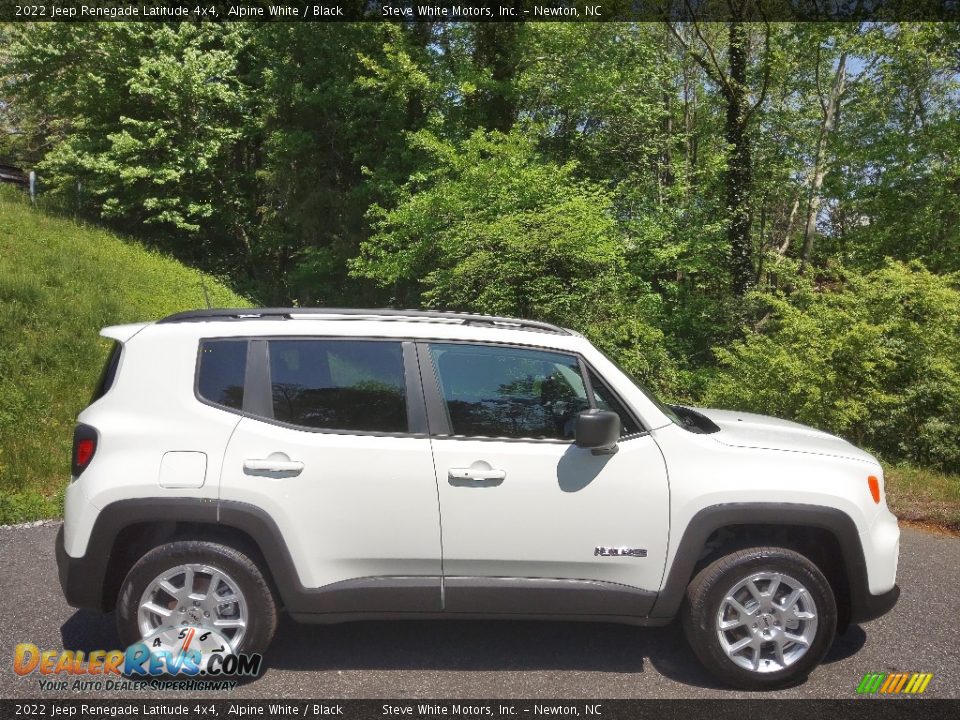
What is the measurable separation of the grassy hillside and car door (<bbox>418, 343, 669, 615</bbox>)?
4.79m

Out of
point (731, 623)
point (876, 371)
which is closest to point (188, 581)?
point (731, 623)

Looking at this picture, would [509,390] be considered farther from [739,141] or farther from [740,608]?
[739,141]

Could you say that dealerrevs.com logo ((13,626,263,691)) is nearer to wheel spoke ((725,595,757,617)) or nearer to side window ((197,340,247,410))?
side window ((197,340,247,410))

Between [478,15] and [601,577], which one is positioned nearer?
[601,577]

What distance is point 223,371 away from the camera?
3.82m

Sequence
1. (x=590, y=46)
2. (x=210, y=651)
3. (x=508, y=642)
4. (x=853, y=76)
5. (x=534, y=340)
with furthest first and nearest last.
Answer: (x=853, y=76), (x=590, y=46), (x=508, y=642), (x=534, y=340), (x=210, y=651)

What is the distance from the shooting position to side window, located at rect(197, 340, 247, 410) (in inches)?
149

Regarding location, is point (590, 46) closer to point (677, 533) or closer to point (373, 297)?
point (373, 297)

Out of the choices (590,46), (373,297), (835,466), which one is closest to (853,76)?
(590,46)

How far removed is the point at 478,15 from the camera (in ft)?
63.8

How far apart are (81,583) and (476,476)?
1979mm

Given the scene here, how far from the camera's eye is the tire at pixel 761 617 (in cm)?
367

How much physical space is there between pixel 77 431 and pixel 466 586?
2084 millimetres

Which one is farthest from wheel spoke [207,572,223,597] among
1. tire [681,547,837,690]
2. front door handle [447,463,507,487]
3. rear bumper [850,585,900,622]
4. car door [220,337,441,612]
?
rear bumper [850,585,900,622]
